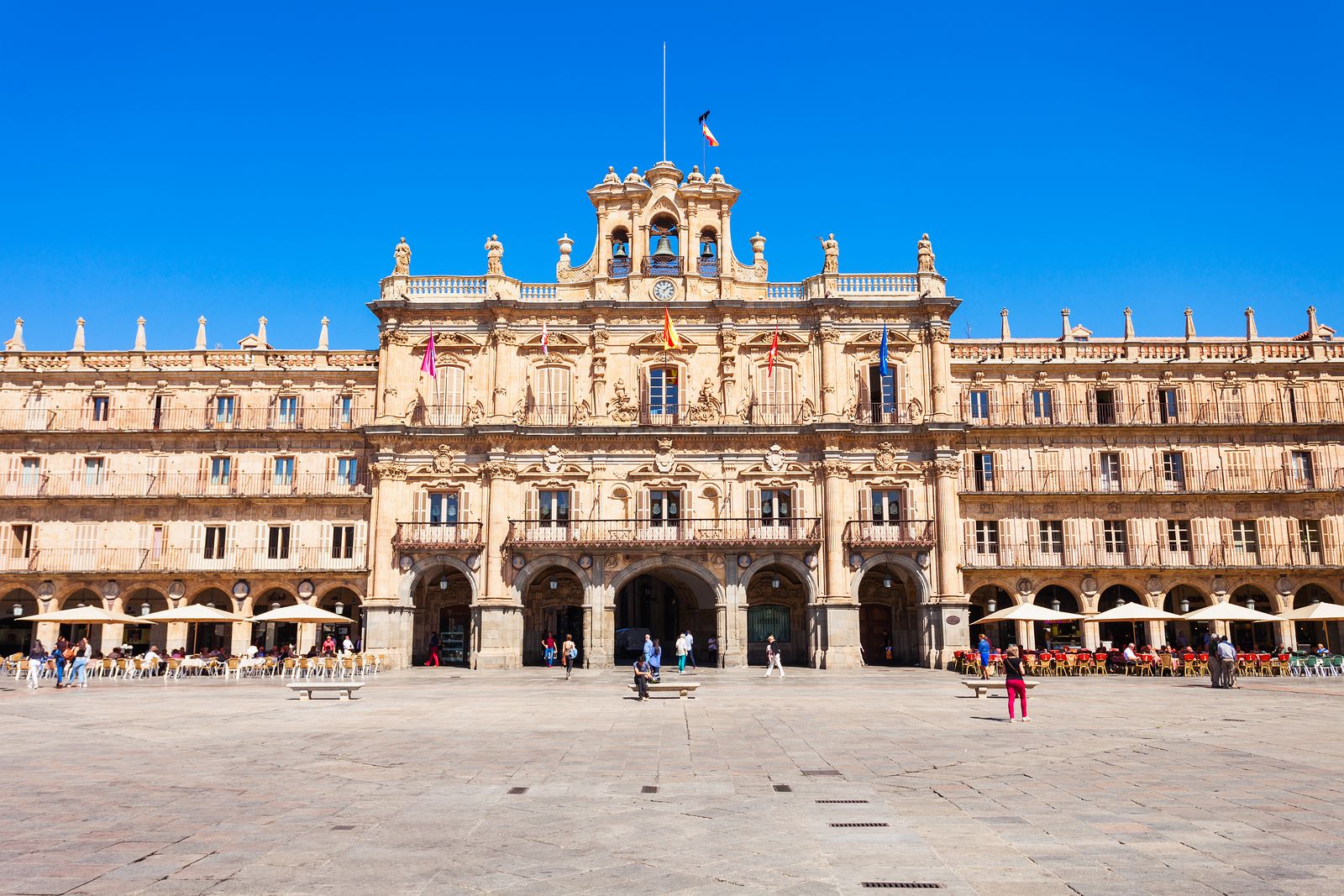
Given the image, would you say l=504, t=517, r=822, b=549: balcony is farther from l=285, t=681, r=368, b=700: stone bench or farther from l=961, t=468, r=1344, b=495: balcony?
l=285, t=681, r=368, b=700: stone bench

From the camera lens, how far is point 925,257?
47.7 metres

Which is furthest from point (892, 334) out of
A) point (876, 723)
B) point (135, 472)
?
point (135, 472)

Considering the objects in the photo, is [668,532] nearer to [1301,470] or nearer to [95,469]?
[95,469]

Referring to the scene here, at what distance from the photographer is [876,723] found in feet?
70.9

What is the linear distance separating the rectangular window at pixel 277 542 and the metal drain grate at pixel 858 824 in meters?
40.4

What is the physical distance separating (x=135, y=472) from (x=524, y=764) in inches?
1530

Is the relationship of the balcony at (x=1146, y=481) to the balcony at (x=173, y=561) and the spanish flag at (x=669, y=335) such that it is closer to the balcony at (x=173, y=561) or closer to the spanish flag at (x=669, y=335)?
the spanish flag at (x=669, y=335)

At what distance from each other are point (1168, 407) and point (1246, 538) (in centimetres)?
667

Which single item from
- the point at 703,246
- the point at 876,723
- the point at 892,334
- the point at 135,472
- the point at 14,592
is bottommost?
the point at 876,723

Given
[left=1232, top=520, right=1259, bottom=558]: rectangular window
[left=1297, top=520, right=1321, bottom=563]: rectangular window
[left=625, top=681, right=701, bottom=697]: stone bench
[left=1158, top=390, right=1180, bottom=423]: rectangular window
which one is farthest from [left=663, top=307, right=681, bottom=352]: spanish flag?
[left=1297, top=520, right=1321, bottom=563]: rectangular window

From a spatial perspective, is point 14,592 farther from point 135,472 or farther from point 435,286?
point 435,286

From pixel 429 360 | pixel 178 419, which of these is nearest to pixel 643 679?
pixel 429 360

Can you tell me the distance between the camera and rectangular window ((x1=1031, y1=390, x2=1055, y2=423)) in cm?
4891

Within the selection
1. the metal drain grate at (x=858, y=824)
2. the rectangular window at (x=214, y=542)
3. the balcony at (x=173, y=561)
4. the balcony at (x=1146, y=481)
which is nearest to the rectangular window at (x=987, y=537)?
the balcony at (x=1146, y=481)
